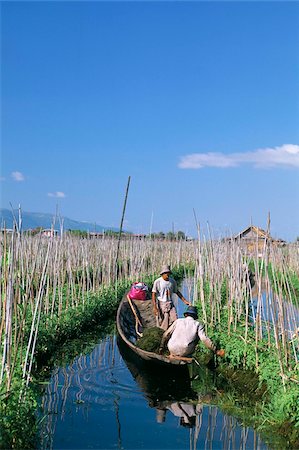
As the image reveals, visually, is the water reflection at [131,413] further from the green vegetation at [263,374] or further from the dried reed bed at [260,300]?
the dried reed bed at [260,300]

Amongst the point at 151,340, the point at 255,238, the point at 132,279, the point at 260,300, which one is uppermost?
the point at 255,238

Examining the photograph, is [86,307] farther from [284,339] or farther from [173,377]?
[284,339]

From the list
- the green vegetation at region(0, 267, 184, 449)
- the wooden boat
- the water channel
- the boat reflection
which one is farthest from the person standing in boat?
the green vegetation at region(0, 267, 184, 449)

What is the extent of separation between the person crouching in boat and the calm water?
37 centimetres

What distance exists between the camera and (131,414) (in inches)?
235

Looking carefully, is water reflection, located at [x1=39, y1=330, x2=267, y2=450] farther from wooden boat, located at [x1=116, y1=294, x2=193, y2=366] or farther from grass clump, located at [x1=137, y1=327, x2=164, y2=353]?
wooden boat, located at [x1=116, y1=294, x2=193, y2=366]

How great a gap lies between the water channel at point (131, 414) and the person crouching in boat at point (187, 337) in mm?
391

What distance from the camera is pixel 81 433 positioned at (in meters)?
5.32

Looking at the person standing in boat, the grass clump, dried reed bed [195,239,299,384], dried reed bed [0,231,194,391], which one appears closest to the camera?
dried reed bed [0,231,194,391]

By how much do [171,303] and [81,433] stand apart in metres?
3.90

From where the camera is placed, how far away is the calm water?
204 inches

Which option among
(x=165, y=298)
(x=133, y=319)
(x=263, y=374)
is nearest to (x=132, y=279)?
(x=133, y=319)

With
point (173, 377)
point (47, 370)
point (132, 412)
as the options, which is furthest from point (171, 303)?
point (132, 412)

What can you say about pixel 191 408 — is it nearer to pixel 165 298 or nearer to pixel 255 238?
pixel 165 298
